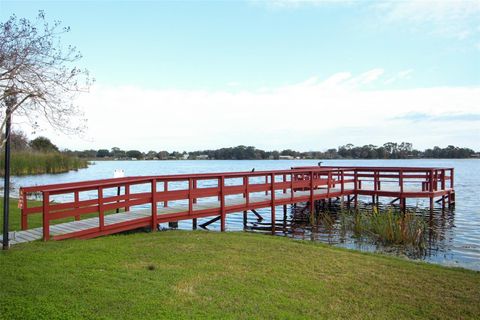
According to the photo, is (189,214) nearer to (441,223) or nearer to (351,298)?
(351,298)

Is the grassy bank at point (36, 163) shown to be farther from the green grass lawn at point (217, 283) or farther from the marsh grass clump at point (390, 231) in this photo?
the green grass lawn at point (217, 283)

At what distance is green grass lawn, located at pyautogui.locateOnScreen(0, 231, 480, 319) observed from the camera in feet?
15.9

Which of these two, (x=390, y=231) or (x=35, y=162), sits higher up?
(x=35, y=162)

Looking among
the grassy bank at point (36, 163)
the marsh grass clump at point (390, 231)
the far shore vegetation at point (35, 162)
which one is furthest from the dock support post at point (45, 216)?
the grassy bank at point (36, 163)

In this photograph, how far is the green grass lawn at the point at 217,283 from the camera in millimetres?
4832

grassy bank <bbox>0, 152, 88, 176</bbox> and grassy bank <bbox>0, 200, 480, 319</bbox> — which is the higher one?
grassy bank <bbox>0, 152, 88, 176</bbox>

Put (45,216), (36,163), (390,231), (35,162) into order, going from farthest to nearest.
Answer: (36,163)
(35,162)
(390,231)
(45,216)

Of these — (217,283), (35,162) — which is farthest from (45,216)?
(35,162)

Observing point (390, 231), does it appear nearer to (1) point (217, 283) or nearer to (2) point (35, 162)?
(1) point (217, 283)

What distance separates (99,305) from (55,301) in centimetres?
55

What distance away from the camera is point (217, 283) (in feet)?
19.2

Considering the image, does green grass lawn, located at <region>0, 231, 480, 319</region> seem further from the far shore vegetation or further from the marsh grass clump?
the far shore vegetation

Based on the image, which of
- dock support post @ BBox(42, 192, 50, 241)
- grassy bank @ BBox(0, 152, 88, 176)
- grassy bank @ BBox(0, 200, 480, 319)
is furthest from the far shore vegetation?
grassy bank @ BBox(0, 200, 480, 319)

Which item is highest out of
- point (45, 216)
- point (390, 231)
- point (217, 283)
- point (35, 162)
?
point (35, 162)
